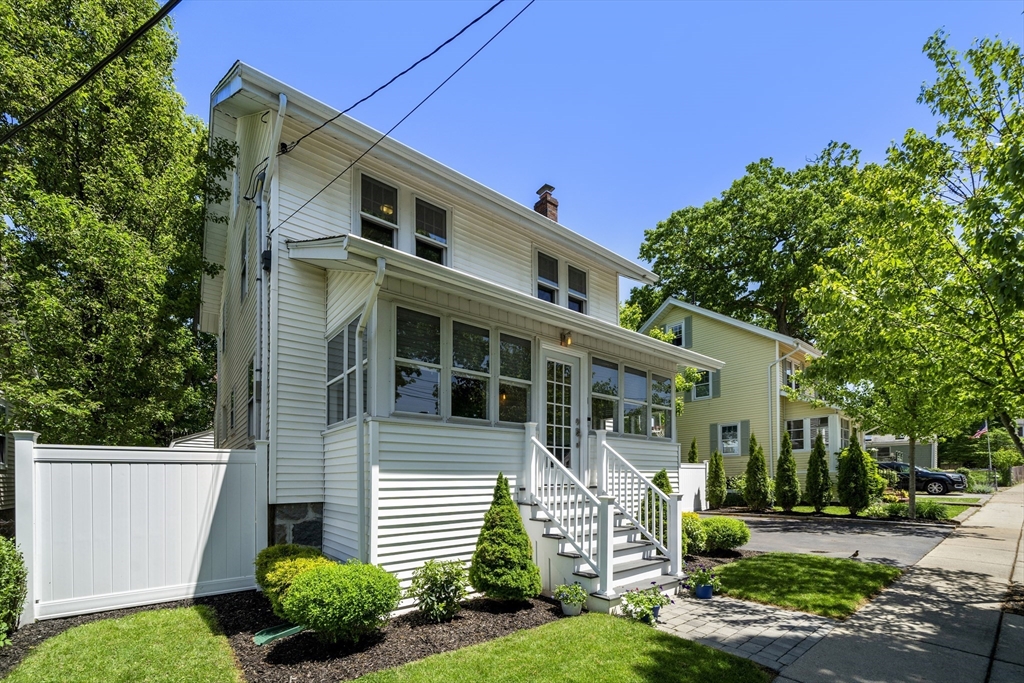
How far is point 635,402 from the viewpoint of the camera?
1020 cm

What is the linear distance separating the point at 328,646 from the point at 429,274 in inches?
153

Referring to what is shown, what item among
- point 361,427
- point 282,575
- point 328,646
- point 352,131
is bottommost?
point 328,646

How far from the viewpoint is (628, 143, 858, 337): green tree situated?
1028 inches

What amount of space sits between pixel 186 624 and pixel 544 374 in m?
5.30

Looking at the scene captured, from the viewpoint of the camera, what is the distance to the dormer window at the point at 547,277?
37.4ft

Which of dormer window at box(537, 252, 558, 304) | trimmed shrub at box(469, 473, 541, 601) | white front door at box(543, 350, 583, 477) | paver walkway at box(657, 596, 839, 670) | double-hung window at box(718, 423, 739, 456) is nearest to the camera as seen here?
paver walkway at box(657, 596, 839, 670)

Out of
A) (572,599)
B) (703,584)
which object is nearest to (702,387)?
(703,584)

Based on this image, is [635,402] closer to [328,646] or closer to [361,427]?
[361,427]

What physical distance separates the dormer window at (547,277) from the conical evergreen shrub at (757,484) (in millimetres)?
10649

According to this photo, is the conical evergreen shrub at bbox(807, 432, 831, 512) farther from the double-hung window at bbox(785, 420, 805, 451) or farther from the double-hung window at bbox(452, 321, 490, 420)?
the double-hung window at bbox(452, 321, 490, 420)

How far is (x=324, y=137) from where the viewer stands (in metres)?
8.30

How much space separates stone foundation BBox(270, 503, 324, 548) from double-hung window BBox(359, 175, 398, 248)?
13.1ft

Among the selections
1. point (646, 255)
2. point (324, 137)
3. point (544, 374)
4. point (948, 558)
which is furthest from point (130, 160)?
point (646, 255)

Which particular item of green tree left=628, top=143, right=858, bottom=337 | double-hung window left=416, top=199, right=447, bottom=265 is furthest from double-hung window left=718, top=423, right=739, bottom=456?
double-hung window left=416, top=199, right=447, bottom=265
